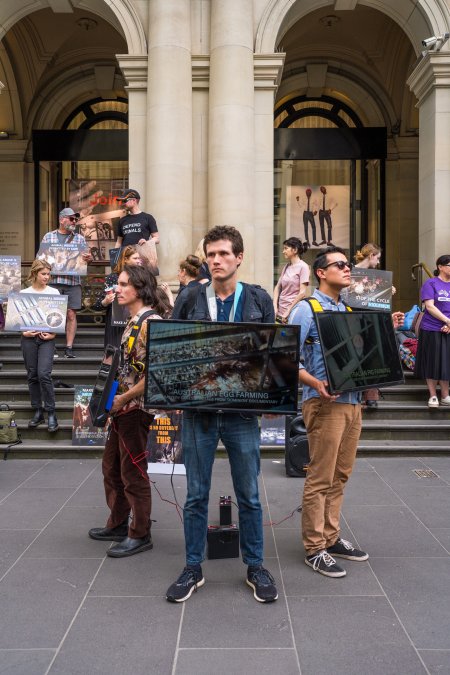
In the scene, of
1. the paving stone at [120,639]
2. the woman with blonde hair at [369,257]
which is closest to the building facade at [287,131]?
the woman with blonde hair at [369,257]

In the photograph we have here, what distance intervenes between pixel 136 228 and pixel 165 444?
369cm

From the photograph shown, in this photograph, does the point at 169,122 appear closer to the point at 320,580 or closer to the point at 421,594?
the point at 320,580

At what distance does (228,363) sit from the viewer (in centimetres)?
373

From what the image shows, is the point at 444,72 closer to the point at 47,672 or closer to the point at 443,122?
the point at 443,122

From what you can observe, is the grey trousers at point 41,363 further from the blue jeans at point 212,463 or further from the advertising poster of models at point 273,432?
the blue jeans at point 212,463

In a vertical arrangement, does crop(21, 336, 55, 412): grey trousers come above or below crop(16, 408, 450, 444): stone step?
above

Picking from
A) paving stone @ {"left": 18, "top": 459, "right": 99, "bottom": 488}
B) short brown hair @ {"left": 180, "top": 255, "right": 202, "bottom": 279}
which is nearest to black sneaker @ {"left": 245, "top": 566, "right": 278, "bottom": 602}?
paving stone @ {"left": 18, "top": 459, "right": 99, "bottom": 488}

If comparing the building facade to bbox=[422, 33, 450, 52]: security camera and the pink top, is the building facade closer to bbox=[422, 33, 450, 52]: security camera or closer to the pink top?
bbox=[422, 33, 450, 52]: security camera

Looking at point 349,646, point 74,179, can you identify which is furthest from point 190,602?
point 74,179

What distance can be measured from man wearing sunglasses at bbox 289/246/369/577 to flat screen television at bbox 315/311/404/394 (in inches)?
6.1

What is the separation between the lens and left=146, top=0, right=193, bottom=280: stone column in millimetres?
9945

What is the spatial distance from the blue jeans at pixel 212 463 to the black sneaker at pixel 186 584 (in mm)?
83

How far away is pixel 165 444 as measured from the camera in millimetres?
6793

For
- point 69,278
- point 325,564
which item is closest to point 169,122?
point 69,278
